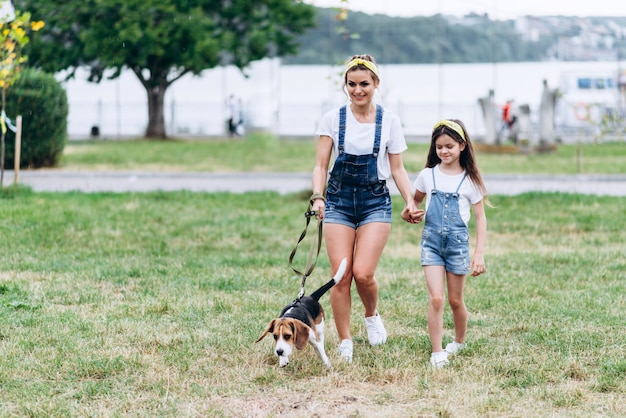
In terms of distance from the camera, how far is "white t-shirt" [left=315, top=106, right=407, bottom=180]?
5.59 m

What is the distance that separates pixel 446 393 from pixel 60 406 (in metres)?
1.94

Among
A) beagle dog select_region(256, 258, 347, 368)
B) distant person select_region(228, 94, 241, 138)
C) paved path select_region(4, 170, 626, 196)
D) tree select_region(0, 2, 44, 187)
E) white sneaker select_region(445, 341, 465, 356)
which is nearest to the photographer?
beagle dog select_region(256, 258, 347, 368)

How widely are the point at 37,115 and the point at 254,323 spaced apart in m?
14.5

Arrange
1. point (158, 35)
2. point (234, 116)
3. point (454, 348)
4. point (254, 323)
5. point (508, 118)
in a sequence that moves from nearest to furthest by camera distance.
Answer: point (454, 348), point (254, 323), point (508, 118), point (158, 35), point (234, 116)

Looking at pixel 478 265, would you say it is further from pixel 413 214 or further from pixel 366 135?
pixel 366 135

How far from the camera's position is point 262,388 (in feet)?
16.3

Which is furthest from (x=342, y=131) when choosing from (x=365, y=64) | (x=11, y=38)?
(x=11, y=38)

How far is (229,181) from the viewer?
18.6 m

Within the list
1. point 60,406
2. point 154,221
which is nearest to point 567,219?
point 154,221

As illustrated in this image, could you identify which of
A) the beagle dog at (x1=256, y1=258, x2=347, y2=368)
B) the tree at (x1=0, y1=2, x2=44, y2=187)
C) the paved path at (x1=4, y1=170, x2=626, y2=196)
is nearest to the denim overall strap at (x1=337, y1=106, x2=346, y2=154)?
the beagle dog at (x1=256, y1=258, x2=347, y2=368)

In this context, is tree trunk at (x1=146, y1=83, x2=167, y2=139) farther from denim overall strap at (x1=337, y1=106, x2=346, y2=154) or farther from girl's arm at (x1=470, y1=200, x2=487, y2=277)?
girl's arm at (x1=470, y1=200, x2=487, y2=277)

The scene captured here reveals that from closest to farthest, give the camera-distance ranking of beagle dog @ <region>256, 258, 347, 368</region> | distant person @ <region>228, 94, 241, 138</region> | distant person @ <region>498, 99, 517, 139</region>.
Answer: beagle dog @ <region>256, 258, 347, 368</region> < distant person @ <region>498, 99, 517, 139</region> < distant person @ <region>228, 94, 241, 138</region>

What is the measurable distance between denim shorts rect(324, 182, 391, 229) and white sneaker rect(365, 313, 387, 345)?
2.17 ft

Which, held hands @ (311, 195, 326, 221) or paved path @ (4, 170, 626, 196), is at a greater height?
held hands @ (311, 195, 326, 221)
